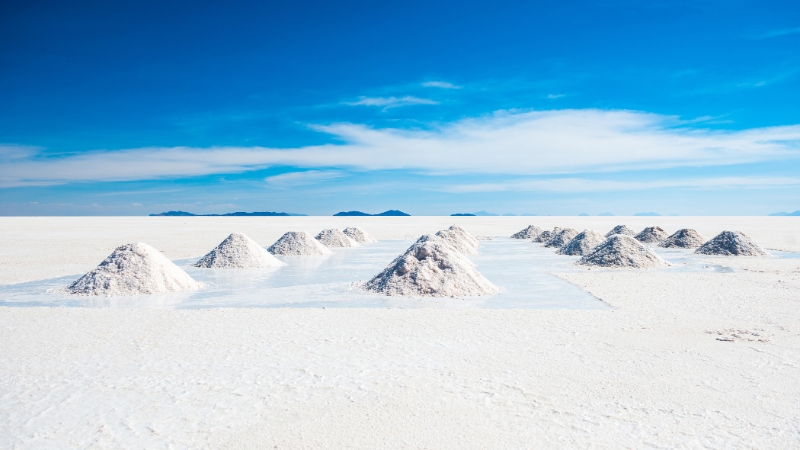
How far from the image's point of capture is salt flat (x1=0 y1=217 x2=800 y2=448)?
3342 millimetres

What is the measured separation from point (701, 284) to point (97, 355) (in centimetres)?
960

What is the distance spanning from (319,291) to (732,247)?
1290cm

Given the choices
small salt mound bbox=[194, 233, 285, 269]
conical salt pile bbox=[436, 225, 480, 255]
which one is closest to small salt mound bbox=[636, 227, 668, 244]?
conical salt pile bbox=[436, 225, 480, 255]

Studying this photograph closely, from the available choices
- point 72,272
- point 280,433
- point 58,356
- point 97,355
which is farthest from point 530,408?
point 72,272

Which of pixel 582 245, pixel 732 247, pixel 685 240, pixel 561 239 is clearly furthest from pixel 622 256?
pixel 685 240

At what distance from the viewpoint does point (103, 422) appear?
3.50 m

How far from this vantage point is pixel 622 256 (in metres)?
12.9

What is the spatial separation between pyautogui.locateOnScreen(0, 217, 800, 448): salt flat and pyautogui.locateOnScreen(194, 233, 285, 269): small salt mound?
5279mm

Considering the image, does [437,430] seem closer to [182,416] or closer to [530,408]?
[530,408]

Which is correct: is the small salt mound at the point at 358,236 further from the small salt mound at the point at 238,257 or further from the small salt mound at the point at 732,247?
the small salt mound at the point at 732,247

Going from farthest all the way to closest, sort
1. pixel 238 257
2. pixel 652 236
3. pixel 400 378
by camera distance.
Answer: pixel 652 236
pixel 238 257
pixel 400 378

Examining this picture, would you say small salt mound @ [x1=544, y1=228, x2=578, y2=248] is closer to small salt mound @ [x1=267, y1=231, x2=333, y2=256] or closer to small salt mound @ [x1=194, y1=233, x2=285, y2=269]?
small salt mound @ [x1=267, y1=231, x2=333, y2=256]

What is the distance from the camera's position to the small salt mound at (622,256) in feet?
41.5

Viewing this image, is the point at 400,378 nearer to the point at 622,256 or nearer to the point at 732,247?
the point at 622,256
